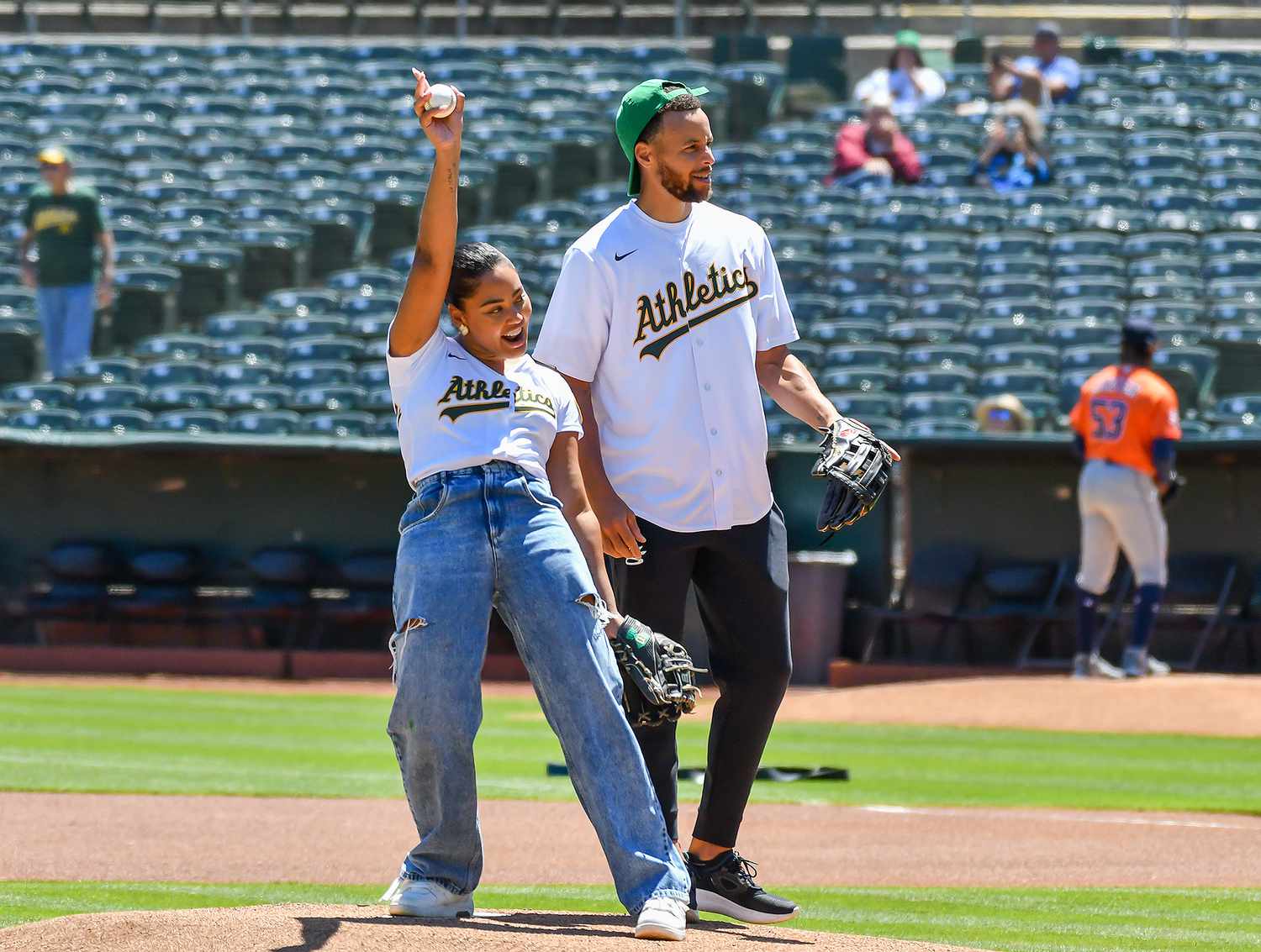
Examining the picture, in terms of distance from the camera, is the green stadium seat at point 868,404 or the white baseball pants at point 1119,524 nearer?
the white baseball pants at point 1119,524

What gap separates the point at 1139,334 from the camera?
38.7ft

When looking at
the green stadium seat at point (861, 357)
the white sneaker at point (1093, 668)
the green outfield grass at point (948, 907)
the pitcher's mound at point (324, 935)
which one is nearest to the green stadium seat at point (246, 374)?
the green stadium seat at point (861, 357)

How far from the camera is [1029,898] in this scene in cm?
590

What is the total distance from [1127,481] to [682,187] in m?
7.84

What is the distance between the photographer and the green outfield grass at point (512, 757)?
27.7ft

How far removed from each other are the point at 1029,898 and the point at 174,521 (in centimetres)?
1014

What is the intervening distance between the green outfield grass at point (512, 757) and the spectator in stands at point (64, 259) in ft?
15.2

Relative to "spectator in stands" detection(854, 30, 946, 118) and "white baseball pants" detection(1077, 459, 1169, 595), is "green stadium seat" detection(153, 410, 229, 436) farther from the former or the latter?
"spectator in stands" detection(854, 30, 946, 118)

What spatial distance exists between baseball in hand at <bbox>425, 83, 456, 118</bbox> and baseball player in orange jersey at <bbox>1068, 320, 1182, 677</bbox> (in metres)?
8.24

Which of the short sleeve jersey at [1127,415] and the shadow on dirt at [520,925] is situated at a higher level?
the shadow on dirt at [520,925]

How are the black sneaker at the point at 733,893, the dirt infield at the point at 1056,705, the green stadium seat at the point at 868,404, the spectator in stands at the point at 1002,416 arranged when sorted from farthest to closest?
the green stadium seat at the point at 868,404 < the spectator in stands at the point at 1002,416 < the dirt infield at the point at 1056,705 < the black sneaker at the point at 733,893

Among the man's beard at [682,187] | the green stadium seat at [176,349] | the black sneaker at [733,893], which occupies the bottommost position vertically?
the green stadium seat at [176,349]

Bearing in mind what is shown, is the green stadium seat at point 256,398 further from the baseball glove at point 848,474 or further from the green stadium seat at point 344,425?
the baseball glove at point 848,474

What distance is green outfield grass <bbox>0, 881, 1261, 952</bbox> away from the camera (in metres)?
5.09
